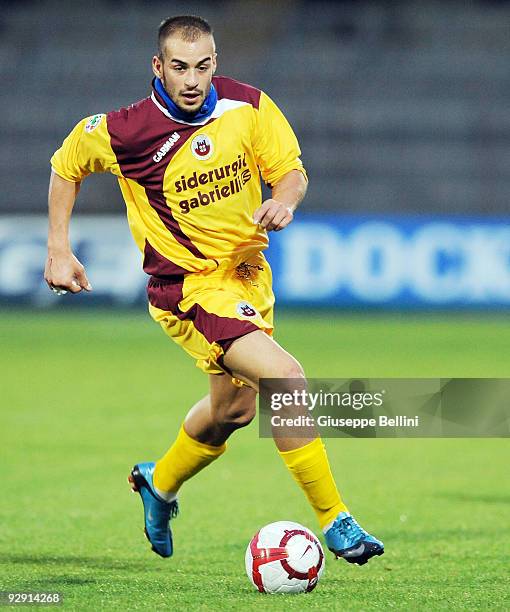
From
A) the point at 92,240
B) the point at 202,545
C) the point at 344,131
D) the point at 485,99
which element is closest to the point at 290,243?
the point at 92,240

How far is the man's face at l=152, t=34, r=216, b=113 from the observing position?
479cm

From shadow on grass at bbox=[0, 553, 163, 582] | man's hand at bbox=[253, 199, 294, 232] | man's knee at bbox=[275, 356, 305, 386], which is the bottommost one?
shadow on grass at bbox=[0, 553, 163, 582]

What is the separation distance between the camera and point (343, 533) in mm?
4488

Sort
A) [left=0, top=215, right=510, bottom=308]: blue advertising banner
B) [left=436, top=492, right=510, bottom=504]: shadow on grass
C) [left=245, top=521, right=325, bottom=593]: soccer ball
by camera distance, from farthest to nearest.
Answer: [left=0, top=215, right=510, bottom=308]: blue advertising banner, [left=436, top=492, right=510, bottom=504]: shadow on grass, [left=245, top=521, right=325, bottom=593]: soccer ball

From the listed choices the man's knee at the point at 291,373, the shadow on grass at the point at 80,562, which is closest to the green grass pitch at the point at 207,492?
the shadow on grass at the point at 80,562

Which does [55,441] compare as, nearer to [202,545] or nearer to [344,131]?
[202,545]

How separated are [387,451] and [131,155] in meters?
3.97

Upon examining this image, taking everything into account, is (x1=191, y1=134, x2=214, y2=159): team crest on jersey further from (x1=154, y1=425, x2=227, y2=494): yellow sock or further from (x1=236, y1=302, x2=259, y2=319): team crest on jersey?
(x1=154, y1=425, x2=227, y2=494): yellow sock

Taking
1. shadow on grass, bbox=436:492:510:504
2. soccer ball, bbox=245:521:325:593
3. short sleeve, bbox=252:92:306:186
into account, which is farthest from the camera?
shadow on grass, bbox=436:492:510:504

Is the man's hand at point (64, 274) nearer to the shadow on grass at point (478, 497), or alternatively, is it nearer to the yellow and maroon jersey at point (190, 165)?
the yellow and maroon jersey at point (190, 165)

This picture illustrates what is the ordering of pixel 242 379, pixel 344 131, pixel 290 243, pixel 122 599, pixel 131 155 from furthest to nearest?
1. pixel 344 131
2. pixel 290 243
3. pixel 131 155
4. pixel 242 379
5. pixel 122 599

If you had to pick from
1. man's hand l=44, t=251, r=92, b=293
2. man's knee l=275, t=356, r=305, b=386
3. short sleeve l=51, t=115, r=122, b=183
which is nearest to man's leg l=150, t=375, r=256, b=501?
man's knee l=275, t=356, r=305, b=386

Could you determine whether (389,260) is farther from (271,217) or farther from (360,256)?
(271,217)

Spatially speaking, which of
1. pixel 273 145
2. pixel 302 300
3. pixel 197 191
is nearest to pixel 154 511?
pixel 197 191
